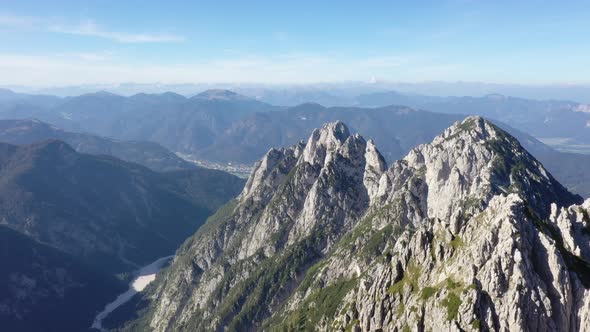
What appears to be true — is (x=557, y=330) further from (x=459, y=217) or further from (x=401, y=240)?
(x=401, y=240)

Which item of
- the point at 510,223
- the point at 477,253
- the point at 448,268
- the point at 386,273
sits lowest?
the point at 386,273

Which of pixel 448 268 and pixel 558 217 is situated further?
pixel 558 217

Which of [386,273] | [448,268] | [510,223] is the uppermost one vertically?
[510,223]

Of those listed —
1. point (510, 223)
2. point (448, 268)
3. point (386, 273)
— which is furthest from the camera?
point (386, 273)

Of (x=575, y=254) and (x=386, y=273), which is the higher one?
(x=575, y=254)

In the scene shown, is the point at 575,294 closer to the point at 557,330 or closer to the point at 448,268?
the point at 557,330

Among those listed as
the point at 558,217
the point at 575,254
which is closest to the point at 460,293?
the point at 575,254

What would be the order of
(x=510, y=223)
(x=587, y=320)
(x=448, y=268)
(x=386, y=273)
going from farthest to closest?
(x=386, y=273)
(x=448, y=268)
(x=510, y=223)
(x=587, y=320)

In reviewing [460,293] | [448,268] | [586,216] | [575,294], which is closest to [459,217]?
[448,268]

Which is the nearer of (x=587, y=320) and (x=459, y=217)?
(x=587, y=320)
